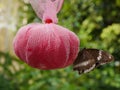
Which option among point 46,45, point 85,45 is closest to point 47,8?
point 46,45

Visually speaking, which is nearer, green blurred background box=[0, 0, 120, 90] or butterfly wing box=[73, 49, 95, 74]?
butterfly wing box=[73, 49, 95, 74]

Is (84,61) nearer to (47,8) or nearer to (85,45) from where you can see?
(47,8)

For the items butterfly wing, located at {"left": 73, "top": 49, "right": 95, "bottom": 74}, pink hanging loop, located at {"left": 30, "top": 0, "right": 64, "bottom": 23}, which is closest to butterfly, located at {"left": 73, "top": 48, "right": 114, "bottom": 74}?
butterfly wing, located at {"left": 73, "top": 49, "right": 95, "bottom": 74}

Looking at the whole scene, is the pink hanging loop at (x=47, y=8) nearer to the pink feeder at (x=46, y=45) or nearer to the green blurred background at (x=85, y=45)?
the pink feeder at (x=46, y=45)

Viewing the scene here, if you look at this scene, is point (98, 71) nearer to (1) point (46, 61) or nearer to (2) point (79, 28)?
(2) point (79, 28)

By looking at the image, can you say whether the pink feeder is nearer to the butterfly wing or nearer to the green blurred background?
the butterfly wing

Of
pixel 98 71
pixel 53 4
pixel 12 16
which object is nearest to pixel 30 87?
pixel 98 71
